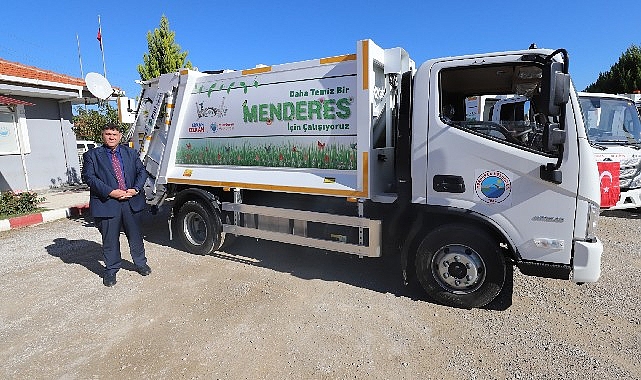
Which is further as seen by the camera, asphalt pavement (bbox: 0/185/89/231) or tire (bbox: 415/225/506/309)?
asphalt pavement (bbox: 0/185/89/231)

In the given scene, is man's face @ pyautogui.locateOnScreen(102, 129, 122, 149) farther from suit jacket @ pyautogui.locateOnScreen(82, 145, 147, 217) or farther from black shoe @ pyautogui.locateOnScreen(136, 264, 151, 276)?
black shoe @ pyautogui.locateOnScreen(136, 264, 151, 276)

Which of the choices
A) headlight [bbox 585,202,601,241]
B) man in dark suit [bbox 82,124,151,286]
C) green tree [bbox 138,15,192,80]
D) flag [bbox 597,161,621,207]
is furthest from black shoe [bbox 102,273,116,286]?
green tree [bbox 138,15,192,80]

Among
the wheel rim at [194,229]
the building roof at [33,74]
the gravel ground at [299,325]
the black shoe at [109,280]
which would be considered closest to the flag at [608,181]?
the gravel ground at [299,325]

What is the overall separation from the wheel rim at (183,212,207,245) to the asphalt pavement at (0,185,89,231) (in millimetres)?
4362

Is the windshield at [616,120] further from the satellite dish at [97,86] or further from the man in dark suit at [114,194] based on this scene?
the satellite dish at [97,86]

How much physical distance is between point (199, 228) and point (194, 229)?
4.3 inches

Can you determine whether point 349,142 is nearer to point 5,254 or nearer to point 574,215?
point 574,215

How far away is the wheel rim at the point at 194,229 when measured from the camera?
17.9 feet

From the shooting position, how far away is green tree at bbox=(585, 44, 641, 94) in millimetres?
25734

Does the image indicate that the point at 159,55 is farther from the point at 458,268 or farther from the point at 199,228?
the point at 458,268

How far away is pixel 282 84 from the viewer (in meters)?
4.38

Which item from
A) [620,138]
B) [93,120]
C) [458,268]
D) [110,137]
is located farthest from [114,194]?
[93,120]

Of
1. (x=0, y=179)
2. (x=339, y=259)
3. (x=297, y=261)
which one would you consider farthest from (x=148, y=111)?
(x=0, y=179)

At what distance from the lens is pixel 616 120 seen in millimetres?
7223
